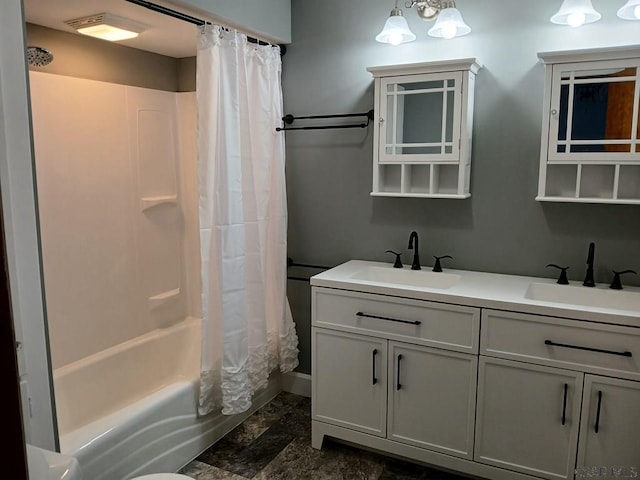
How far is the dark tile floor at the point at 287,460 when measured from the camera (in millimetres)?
2432

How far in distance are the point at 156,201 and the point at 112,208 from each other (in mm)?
310

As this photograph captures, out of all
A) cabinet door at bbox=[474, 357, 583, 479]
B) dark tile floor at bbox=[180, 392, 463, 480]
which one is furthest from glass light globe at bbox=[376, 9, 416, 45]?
dark tile floor at bbox=[180, 392, 463, 480]

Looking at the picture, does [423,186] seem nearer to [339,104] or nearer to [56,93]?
[339,104]

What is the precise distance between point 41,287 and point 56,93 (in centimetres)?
132

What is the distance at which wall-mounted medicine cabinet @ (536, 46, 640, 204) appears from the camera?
6.93 ft

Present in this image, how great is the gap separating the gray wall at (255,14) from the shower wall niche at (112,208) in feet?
2.53

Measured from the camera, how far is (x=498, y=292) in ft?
7.34

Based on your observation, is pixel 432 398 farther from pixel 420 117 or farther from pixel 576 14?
pixel 576 14

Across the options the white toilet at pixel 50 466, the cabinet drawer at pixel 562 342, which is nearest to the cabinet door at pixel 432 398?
the cabinet drawer at pixel 562 342

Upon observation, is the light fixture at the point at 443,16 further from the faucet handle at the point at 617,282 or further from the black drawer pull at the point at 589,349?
the black drawer pull at the point at 589,349

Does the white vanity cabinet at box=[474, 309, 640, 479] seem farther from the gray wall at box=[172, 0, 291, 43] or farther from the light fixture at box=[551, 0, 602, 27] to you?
the gray wall at box=[172, 0, 291, 43]

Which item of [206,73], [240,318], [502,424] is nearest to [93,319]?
[240,318]

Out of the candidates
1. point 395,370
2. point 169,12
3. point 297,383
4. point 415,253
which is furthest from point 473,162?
point 297,383

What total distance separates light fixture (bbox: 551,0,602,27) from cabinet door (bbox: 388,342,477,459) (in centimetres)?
150
